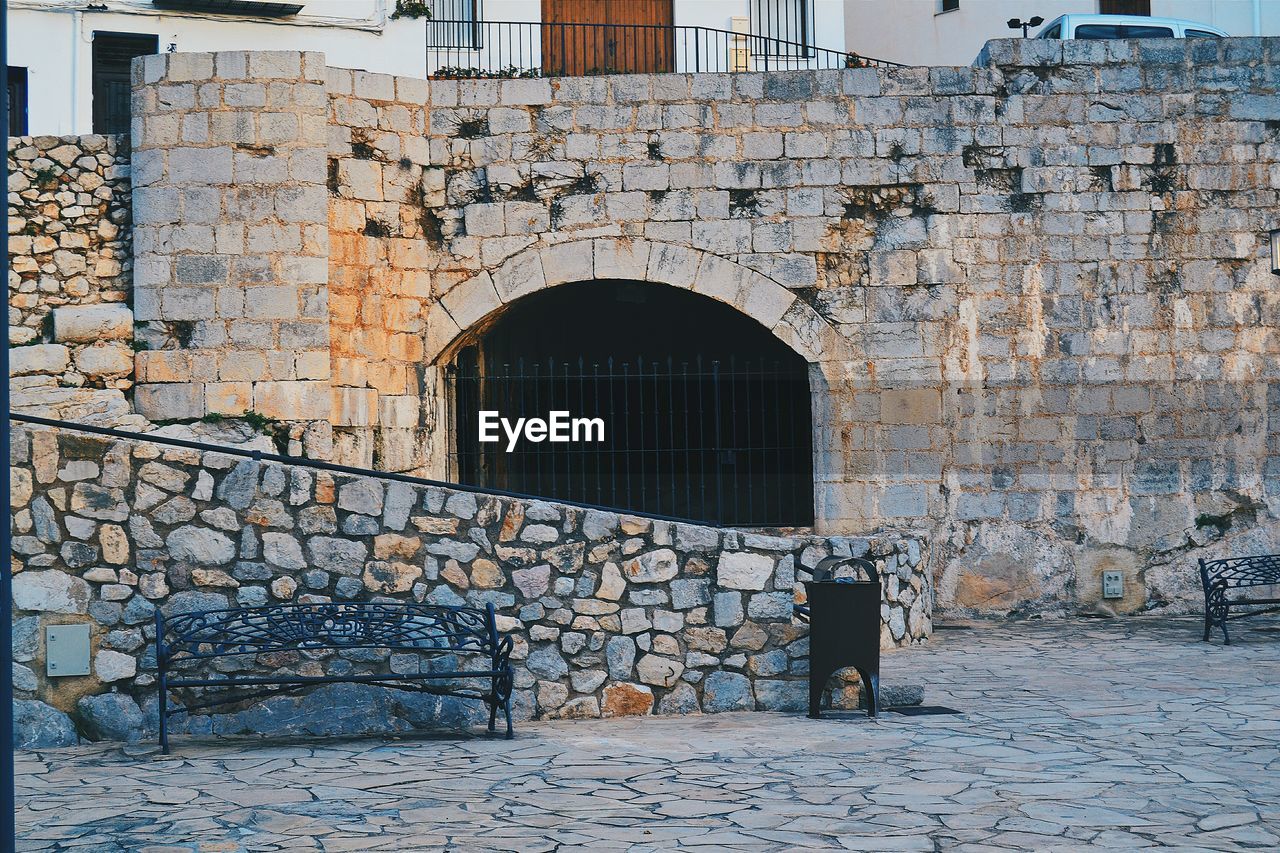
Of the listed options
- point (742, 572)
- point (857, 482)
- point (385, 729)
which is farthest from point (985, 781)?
point (857, 482)

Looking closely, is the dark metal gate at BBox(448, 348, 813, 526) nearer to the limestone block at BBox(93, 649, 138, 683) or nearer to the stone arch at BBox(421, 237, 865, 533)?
the stone arch at BBox(421, 237, 865, 533)

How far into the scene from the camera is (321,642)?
6.40 meters

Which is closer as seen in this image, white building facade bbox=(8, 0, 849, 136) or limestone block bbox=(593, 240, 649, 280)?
limestone block bbox=(593, 240, 649, 280)

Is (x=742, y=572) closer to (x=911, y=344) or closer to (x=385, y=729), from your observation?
(x=385, y=729)

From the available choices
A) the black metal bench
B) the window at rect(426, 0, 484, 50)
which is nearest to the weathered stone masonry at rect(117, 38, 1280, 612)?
the black metal bench

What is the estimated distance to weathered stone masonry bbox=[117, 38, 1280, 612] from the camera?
34.7 feet

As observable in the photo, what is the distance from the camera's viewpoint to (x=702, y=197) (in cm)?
1059

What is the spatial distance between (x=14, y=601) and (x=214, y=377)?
3.32 m

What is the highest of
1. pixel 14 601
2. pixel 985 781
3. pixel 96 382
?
pixel 96 382

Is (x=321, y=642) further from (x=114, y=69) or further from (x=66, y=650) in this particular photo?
(x=114, y=69)

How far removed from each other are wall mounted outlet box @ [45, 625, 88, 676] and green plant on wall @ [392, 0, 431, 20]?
1059cm

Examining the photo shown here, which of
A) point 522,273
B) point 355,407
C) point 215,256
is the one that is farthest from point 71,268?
point 522,273

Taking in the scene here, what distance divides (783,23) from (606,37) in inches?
85.8

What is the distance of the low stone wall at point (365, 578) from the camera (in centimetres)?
645
